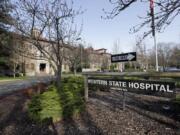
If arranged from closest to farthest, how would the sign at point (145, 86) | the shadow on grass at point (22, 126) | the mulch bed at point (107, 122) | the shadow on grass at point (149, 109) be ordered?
the mulch bed at point (107, 122)
the shadow on grass at point (22, 126)
the sign at point (145, 86)
the shadow on grass at point (149, 109)

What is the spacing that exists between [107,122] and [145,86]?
1.54 m

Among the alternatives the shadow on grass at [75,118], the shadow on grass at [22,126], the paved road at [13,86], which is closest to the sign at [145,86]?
the shadow on grass at [75,118]

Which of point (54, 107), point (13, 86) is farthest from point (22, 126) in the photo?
point (13, 86)

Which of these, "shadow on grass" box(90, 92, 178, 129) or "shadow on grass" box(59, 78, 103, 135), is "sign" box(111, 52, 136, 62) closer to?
"shadow on grass" box(90, 92, 178, 129)

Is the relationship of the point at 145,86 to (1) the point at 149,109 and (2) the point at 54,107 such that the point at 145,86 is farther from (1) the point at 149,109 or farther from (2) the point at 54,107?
(2) the point at 54,107

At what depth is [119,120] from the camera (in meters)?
6.62

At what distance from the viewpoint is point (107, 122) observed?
6.48m

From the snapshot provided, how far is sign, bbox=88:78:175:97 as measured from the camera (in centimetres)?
623

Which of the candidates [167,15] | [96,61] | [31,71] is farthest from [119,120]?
[96,61]

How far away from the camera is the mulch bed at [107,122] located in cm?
579

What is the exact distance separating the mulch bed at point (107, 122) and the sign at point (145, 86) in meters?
0.75

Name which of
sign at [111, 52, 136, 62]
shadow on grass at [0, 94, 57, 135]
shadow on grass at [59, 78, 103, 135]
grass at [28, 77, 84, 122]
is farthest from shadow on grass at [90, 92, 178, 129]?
shadow on grass at [0, 94, 57, 135]

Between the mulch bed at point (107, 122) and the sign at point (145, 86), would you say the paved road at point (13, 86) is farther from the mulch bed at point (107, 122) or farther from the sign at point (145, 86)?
the sign at point (145, 86)

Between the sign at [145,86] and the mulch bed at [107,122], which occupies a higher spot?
the sign at [145,86]
